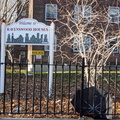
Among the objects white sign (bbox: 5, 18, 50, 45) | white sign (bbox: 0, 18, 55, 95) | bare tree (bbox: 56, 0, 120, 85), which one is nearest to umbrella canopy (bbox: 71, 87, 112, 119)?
bare tree (bbox: 56, 0, 120, 85)

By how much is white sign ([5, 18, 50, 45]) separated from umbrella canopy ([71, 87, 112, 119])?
259 cm

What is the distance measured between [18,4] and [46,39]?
9274 mm

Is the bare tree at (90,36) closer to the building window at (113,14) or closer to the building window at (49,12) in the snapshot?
the building window at (113,14)

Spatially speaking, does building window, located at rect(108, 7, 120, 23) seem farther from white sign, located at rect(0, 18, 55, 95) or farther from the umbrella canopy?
the umbrella canopy

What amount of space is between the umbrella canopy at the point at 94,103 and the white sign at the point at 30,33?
259cm

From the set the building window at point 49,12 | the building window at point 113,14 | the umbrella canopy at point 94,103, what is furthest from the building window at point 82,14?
the building window at point 49,12

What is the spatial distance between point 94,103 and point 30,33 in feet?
10.9

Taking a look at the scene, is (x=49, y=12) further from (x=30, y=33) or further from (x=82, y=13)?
(x=30, y=33)

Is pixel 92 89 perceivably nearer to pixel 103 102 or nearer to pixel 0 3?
pixel 103 102

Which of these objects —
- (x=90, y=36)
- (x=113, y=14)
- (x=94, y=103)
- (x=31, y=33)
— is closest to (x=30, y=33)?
(x=31, y=33)

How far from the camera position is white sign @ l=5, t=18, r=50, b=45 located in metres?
6.56

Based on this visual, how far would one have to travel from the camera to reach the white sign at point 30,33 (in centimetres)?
656

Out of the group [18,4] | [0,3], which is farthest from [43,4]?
[0,3]

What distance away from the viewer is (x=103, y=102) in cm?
473
